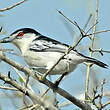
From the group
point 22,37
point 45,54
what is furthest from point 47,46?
point 22,37

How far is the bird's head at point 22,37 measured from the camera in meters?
5.17

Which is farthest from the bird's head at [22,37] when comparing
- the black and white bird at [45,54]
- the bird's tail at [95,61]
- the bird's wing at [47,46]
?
the bird's tail at [95,61]

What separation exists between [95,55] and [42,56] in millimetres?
874

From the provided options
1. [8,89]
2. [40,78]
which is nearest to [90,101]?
[40,78]

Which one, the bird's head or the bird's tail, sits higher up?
the bird's head

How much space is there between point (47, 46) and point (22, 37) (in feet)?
2.33

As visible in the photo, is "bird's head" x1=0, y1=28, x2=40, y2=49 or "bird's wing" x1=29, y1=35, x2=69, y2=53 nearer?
"bird's wing" x1=29, y1=35, x2=69, y2=53

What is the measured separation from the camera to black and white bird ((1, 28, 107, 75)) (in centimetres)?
453

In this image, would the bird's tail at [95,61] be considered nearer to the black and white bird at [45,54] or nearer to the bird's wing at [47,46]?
the black and white bird at [45,54]

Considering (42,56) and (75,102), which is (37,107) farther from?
(42,56)

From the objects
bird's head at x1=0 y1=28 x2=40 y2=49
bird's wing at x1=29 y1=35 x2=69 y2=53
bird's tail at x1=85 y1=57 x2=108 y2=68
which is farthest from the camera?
bird's head at x1=0 y1=28 x2=40 y2=49

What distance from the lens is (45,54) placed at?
15.7 ft

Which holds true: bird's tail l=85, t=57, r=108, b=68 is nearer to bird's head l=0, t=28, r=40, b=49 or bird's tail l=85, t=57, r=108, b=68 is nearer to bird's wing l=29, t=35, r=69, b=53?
bird's wing l=29, t=35, r=69, b=53

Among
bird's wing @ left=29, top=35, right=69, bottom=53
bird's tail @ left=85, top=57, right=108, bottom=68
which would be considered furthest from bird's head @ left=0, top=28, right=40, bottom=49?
bird's tail @ left=85, top=57, right=108, bottom=68
